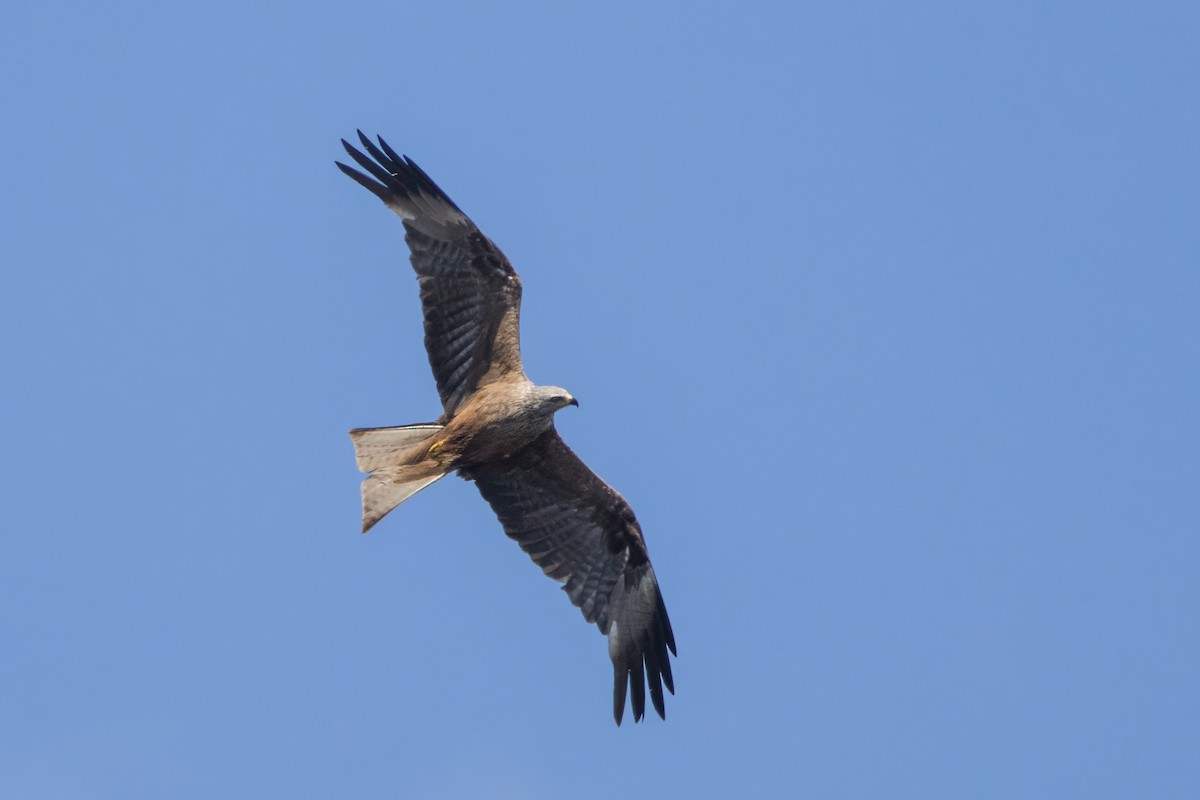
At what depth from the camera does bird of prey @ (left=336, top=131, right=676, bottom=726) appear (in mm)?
13164

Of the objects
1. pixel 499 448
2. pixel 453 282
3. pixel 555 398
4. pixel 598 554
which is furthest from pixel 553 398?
pixel 598 554

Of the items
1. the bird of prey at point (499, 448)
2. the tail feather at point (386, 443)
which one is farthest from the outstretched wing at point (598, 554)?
the tail feather at point (386, 443)

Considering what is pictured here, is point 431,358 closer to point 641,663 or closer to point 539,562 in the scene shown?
point 539,562

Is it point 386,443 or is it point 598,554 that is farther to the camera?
point 598,554

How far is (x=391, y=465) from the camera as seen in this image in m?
13.1

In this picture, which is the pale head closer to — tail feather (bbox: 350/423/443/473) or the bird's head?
the bird's head

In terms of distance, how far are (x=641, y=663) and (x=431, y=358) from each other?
10.5 ft

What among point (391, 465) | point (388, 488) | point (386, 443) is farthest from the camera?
point (386, 443)

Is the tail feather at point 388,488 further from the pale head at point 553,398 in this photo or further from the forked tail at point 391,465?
the pale head at point 553,398

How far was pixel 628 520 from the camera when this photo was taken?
46.7 ft

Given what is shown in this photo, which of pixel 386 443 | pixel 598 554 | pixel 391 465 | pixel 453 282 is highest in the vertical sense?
pixel 453 282

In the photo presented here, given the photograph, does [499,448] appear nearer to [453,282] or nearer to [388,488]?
[388,488]

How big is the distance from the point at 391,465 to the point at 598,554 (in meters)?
2.14

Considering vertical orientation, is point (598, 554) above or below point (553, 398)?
below
